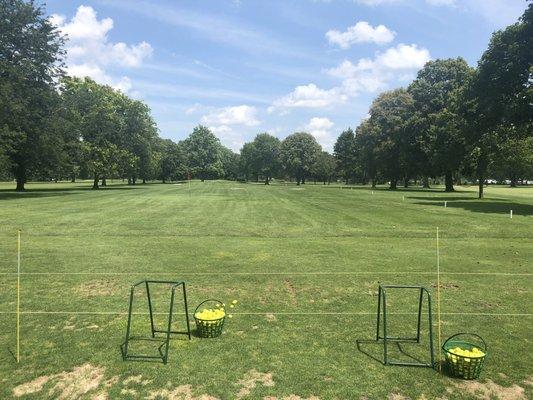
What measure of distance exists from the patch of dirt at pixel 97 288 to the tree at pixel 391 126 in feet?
208

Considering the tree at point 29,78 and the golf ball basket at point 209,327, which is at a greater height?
the tree at point 29,78

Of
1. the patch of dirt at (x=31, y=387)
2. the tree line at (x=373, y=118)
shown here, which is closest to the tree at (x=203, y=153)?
the tree line at (x=373, y=118)

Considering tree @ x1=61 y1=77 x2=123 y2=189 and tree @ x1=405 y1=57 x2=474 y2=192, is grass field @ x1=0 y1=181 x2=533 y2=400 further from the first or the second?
tree @ x1=61 y1=77 x2=123 y2=189

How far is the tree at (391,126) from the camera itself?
7188 cm

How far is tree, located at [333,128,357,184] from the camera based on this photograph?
128375 mm

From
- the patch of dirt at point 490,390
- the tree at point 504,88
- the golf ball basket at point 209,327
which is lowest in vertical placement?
the patch of dirt at point 490,390

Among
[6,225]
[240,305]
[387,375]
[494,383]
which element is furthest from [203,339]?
[6,225]

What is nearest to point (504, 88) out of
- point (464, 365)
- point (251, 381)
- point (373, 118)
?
point (464, 365)

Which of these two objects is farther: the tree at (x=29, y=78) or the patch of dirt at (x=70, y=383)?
the tree at (x=29, y=78)

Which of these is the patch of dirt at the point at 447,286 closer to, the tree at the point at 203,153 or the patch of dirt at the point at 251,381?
the patch of dirt at the point at 251,381

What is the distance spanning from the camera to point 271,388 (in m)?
6.59

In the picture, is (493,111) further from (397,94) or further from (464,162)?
(397,94)

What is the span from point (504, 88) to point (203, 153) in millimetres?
120229

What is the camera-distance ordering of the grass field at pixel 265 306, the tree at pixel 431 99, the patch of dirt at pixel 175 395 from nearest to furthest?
the patch of dirt at pixel 175 395, the grass field at pixel 265 306, the tree at pixel 431 99
